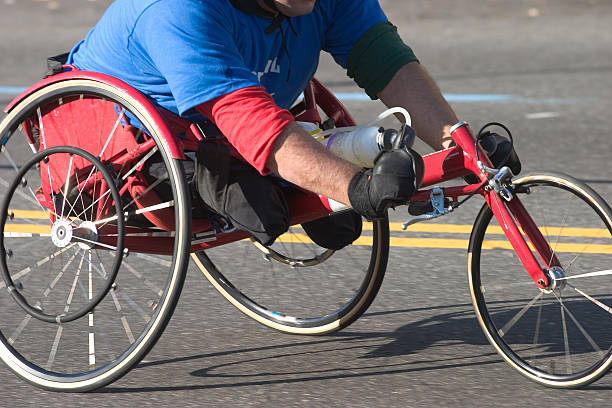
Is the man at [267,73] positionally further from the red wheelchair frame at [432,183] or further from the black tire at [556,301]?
the black tire at [556,301]

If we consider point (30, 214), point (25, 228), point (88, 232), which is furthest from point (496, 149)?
point (30, 214)

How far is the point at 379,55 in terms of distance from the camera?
12.8 ft

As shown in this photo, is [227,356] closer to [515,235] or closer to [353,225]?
[353,225]

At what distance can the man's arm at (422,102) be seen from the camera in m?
3.77

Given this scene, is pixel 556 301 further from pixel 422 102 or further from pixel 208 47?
pixel 208 47

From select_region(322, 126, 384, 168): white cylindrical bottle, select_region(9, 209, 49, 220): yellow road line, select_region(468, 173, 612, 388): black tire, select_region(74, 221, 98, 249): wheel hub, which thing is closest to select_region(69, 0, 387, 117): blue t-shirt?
select_region(322, 126, 384, 168): white cylindrical bottle

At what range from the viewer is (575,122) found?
7824mm

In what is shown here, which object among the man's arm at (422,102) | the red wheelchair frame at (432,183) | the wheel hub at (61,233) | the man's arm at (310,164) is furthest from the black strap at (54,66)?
the man's arm at (422,102)

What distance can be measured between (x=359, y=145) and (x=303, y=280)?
135 centimetres

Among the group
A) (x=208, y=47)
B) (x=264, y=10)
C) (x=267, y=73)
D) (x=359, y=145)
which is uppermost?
(x=264, y=10)

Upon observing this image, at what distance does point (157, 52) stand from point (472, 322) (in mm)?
1638

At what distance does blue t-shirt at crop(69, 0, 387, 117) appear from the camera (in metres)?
3.32

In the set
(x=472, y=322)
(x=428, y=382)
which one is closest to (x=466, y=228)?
(x=472, y=322)

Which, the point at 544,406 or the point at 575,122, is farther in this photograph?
the point at 575,122
